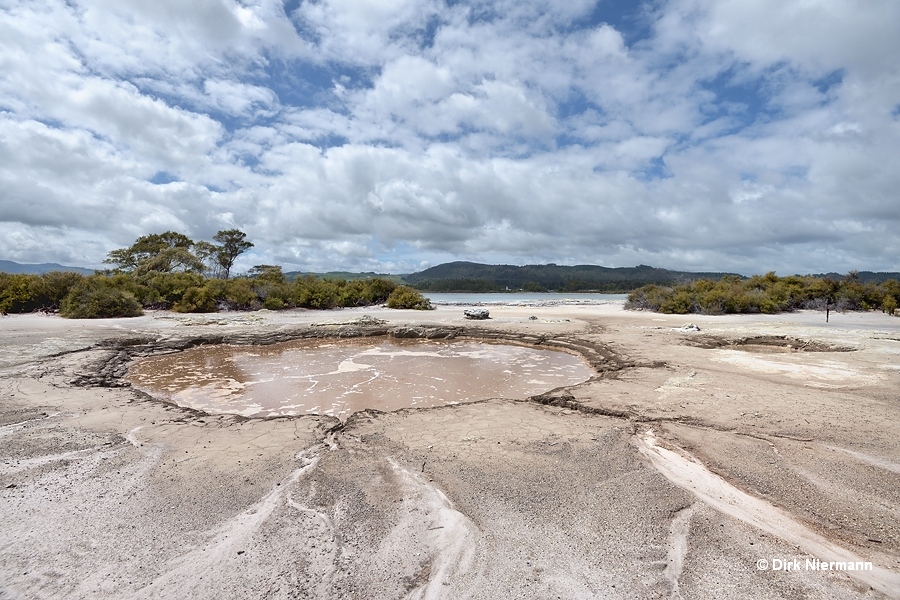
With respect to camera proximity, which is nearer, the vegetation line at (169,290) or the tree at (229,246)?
the vegetation line at (169,290)

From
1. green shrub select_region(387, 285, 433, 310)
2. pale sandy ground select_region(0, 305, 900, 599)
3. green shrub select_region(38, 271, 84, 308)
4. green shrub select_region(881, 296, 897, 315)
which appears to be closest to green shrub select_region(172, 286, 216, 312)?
green shrub select_region(38, 271, 84, 308)

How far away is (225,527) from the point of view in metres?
3.64

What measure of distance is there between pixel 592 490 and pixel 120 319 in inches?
956

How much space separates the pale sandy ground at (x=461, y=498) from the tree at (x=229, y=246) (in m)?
43.7

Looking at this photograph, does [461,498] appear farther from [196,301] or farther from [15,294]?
[15,294]

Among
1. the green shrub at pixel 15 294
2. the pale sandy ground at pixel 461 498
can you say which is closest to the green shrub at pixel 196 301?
the green shrub at pixel 15 294

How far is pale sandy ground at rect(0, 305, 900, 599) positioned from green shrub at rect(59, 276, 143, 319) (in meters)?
16.4

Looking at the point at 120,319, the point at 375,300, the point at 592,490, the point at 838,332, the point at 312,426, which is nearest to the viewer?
the point at 592,490

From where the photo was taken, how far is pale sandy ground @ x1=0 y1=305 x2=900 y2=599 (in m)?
3.01

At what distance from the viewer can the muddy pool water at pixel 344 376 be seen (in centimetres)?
870

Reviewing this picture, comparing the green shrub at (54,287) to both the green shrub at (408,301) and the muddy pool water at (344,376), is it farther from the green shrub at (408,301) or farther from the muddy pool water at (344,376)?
the green shrub at (408,301)

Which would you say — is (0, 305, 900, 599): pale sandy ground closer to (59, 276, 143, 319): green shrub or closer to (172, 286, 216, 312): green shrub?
(59, 276, 143, 319): green shrub

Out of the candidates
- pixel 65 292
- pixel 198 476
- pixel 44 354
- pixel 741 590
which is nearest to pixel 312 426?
pixel 198 476

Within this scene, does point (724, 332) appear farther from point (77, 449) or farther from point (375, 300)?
point (375, 300)
